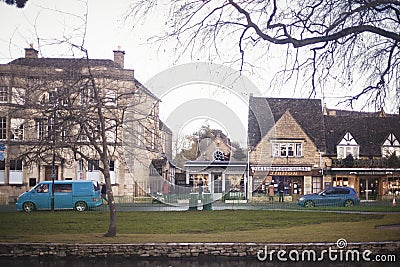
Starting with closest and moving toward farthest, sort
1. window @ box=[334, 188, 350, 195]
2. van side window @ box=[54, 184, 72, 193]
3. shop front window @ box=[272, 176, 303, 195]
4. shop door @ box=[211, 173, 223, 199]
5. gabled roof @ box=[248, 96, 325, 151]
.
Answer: van side window @ box=[54, 184, 72, 193], shop door @ box=[211, 173, 223, 199], window @ box=[334, 188, 350, 195], shop front window @ box=[272, 176, 303, 195], gabled roof @ box=[248, 96, 325, 151]

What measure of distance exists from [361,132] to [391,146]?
43.6 inches

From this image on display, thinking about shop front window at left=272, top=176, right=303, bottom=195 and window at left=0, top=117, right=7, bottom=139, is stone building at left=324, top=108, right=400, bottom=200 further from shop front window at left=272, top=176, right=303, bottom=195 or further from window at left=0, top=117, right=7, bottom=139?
window at left=0, top=117, right=7, bottom=139

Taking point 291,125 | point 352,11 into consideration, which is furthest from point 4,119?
point 291,125

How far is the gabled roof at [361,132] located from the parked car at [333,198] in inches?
66.1

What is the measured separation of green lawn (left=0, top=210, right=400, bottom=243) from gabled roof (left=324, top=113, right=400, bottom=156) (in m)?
3.05

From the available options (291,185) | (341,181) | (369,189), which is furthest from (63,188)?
(369,189)

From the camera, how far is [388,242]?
10.1 meters

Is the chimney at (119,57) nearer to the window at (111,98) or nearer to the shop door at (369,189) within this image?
the window at (111,98)

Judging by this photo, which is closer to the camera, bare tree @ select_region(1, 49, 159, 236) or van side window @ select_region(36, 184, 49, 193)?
bare tree @ select_region(1, 49, 159, 236)

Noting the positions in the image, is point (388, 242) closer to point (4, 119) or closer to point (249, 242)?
point (249, 242)

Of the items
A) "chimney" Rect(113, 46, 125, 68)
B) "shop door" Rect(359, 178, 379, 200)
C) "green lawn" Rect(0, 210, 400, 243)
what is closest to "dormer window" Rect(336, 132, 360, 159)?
"shop door" Rect(359, 178, 379, 200)

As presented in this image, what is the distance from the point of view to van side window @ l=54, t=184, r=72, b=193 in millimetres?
13179

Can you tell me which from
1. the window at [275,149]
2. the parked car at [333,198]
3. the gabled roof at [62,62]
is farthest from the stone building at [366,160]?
the gabled roof at [62,62]

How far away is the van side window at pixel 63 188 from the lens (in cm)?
1318
